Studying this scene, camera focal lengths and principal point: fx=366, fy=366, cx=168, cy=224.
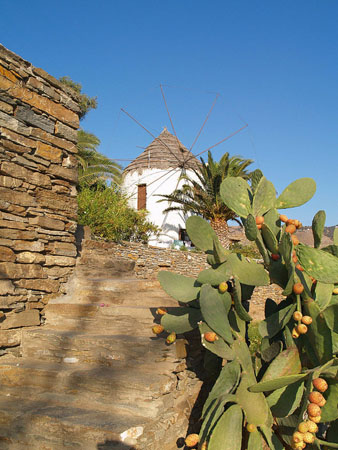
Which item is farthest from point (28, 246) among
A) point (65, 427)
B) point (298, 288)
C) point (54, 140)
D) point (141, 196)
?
point (141, 196)

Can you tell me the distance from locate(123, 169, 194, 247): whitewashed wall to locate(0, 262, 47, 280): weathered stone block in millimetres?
13812

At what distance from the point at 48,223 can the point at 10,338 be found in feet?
3.66

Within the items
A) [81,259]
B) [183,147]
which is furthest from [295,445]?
[183,147]

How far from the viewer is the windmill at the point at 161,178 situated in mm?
18031

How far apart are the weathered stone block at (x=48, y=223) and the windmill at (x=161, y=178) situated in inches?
532

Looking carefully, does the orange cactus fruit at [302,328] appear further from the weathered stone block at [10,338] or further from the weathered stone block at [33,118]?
the weathered stone block at [33,118]

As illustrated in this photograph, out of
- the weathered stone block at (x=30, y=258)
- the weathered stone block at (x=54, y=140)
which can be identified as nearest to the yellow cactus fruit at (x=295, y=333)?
→ the weathered stone block at (x=30, y=258)

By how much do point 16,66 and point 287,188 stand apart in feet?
8.82

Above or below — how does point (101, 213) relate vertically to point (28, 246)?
above

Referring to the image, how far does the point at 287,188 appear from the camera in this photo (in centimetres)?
239

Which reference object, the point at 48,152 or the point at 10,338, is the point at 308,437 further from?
the point at 48,152

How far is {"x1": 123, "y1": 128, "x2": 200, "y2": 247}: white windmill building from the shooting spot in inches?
710

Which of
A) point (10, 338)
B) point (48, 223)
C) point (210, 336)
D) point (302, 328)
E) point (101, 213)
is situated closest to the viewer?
point (302, 328)

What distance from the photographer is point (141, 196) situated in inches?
746
